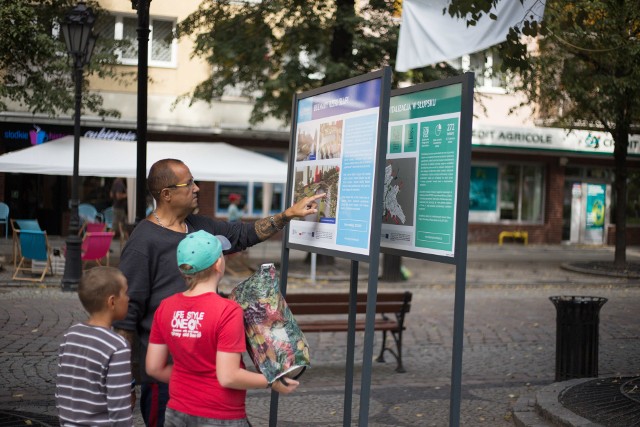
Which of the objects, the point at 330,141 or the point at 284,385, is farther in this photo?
the point at 330,141

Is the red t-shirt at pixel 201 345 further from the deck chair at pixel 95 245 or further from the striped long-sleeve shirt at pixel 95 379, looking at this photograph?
the deck chair at pixel 95 245

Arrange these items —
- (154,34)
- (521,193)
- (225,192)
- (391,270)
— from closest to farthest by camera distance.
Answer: (391,270) → (154,34) → (225,192) → (521,193)

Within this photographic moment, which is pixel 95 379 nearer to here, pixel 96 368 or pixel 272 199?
pixel 96 368

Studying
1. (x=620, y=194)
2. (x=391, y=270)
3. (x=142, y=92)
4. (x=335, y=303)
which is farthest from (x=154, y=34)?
Result: (x=142, y=92)

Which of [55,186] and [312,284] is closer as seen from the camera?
[312,284]

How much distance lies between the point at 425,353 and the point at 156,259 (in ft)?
21.9

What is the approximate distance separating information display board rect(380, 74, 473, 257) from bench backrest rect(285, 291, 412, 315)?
4.00 meters

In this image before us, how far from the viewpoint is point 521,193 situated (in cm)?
3262

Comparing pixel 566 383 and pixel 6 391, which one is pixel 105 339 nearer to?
pixel 6 391

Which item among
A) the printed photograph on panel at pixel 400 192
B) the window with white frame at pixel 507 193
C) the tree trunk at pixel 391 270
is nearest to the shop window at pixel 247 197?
the window with white frame at pixel 507 193

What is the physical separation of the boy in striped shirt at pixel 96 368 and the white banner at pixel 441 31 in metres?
3.00

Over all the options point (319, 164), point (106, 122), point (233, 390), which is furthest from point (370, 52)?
point (233, 390)

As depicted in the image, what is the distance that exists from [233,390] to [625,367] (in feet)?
23.0

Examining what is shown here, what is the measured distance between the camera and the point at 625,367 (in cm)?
946
